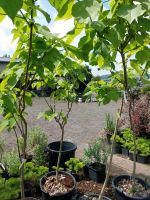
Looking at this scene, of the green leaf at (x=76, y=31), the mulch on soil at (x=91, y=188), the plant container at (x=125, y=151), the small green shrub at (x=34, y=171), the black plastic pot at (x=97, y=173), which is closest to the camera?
the green leaf at (x=76, y=31)

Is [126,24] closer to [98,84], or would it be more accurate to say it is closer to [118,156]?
[98,84]

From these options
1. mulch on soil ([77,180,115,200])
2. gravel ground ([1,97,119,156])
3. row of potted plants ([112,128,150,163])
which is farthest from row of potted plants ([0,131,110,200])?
gravel ground ([1,97,119,156])

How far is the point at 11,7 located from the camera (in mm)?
834

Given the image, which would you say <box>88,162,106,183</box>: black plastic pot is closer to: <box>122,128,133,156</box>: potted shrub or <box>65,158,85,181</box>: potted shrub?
<box>65,158,85,181</box>: potted shrub

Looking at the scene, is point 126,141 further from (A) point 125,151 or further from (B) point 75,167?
(B) point 75,167

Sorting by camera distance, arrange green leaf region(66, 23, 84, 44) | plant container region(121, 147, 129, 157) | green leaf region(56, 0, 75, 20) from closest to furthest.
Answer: green leaf region(56, 0, 75, 20), green leaf region(66, 23, 84, 44), plant container region(121, 147, 129, 157)

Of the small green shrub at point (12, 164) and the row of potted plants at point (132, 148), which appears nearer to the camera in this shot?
the small green shrub at point (12, 164)

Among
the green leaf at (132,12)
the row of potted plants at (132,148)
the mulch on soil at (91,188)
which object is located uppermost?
the green leaf at (132,12)

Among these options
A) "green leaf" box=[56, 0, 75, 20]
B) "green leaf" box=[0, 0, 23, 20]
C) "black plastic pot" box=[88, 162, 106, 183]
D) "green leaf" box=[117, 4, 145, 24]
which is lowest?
"black plastic pot" box=[88, 162, 106, 183]

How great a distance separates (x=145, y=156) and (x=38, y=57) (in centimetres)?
408

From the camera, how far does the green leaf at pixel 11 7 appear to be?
32.4 inches

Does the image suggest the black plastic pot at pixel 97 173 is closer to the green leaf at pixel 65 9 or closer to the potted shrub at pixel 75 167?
the potted shrub at pixel 75 167

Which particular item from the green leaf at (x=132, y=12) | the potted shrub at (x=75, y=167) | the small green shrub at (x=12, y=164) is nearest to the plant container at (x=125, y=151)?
the potted shrub at (x=75, y=167)

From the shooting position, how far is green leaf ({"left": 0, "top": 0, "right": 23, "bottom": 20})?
0.82 meters
